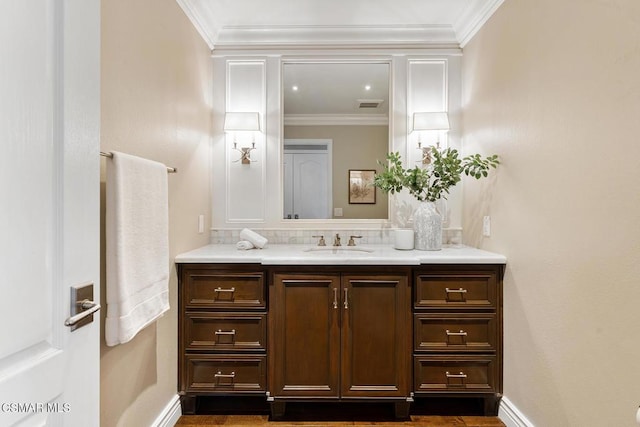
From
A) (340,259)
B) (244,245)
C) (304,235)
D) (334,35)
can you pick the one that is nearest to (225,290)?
(244,245)

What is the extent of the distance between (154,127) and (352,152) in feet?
4.62

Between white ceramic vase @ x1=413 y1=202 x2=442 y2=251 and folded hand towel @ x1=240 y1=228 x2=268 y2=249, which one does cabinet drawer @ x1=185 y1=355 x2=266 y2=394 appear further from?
white ceramic vase @ x1=413 y1=202 x2=442 y2=251

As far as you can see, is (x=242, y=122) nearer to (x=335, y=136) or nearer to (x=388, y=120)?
(x=335, y=136)

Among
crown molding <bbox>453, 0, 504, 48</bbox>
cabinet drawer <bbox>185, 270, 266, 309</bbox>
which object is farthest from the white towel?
crown molding <bbox>453, 0, 504, 48</bbox>

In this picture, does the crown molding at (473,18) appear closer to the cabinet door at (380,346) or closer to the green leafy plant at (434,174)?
the green leafy plant at (434,174)

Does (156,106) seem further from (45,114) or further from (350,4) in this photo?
(350,4)

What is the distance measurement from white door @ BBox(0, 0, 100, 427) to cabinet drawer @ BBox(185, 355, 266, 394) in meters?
1.13

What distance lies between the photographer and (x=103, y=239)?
1.32m

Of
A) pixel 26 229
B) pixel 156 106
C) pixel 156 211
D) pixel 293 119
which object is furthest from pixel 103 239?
pixel 293 119

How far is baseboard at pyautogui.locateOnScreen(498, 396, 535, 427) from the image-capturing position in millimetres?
1824

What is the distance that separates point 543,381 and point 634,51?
56.8 inches

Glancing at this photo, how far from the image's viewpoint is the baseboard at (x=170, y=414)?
5.95ft

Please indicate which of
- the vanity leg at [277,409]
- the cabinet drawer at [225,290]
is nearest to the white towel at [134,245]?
the cabinet drawer at [225,290]

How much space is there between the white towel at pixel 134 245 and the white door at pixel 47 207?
39cm
